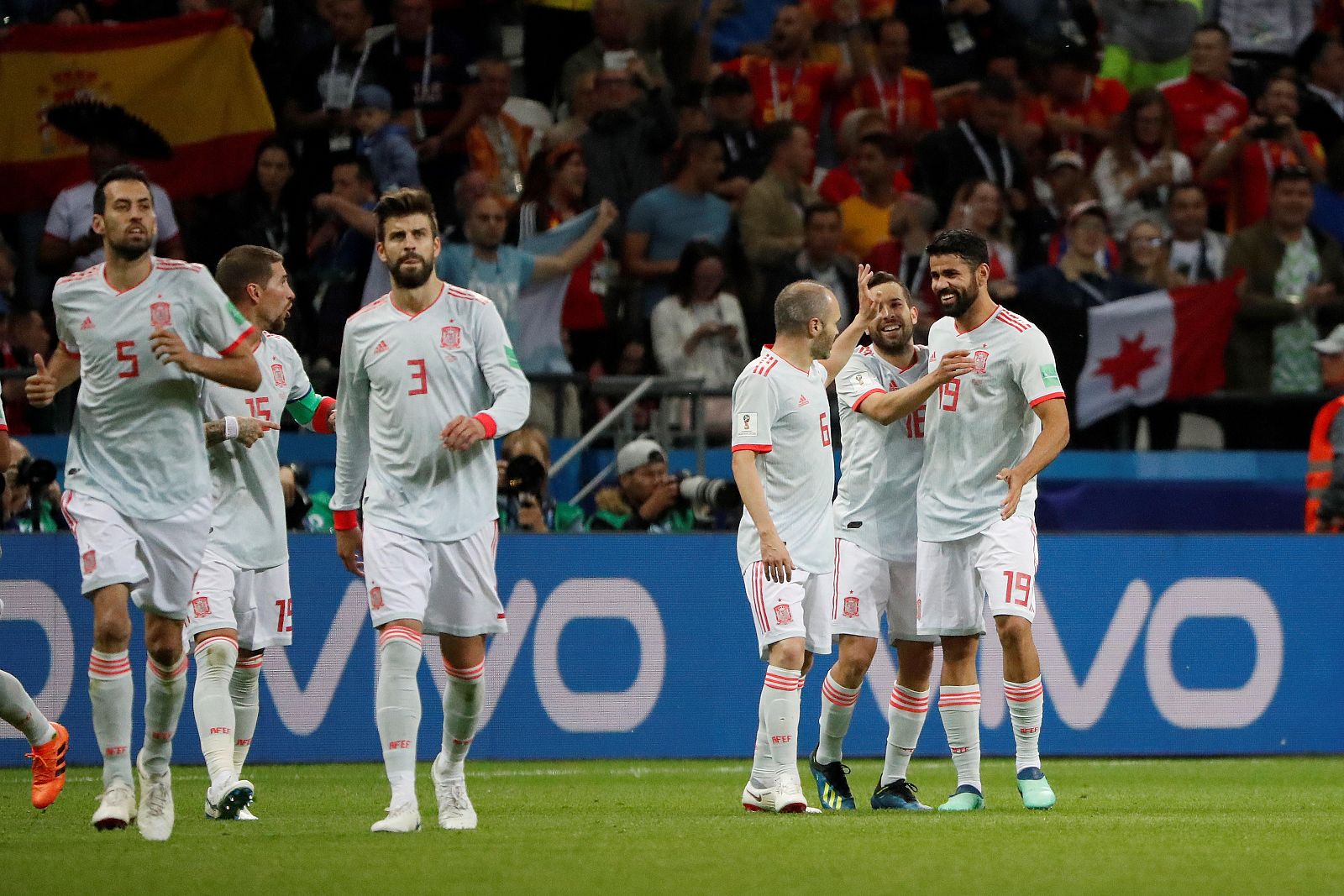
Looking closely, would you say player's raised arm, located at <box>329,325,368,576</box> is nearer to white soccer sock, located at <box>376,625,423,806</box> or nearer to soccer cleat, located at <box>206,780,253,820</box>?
Result: white soccer sock, located at <box>376,625,423,806</box>

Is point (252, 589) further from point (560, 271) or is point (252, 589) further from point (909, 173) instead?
point (909, 173)

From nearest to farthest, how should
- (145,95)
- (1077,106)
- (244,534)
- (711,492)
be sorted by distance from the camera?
1. (244,534)
2. (711,492)
3. (145,95)
4. (1077,106)

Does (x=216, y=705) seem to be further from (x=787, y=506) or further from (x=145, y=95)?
(x=145, y=95)

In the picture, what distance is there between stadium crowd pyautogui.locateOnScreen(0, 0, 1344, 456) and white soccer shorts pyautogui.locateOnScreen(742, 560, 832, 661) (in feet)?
16.6

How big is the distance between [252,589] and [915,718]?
9.48 ft

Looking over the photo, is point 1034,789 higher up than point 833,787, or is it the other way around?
point 1034,789

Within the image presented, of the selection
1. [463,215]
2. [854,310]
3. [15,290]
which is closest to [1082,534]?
[854,310]

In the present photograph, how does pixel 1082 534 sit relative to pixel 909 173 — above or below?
below

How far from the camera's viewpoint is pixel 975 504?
853 centimetres

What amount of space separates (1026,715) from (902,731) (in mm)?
537

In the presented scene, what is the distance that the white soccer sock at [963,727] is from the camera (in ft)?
28.1

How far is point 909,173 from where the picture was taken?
1647 cm

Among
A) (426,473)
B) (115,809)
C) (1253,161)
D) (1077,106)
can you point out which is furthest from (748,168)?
(115,809)

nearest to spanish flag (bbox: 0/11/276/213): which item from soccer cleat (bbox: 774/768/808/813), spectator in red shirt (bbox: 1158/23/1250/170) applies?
spectator in red shirt (bbox: 1158/23/1250/170)
